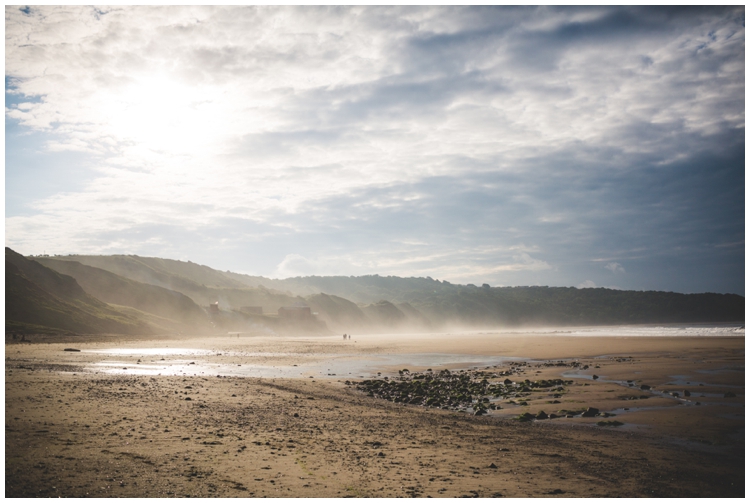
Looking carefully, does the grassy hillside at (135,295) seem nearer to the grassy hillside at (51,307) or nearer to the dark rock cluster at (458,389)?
the grassy hillside at (51,307)

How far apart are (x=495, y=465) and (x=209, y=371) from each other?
935 inches

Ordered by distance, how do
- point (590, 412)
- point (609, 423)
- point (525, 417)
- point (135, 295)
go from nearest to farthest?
1. point (609, 423)
2. point (525, 417)
3. point (590, 412)
4. point (135, 295)

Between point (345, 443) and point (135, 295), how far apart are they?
10965 centimetres

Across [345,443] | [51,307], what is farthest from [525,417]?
[51,307]

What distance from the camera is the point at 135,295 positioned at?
10494 centimetres

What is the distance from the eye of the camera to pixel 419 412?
16.8 meters

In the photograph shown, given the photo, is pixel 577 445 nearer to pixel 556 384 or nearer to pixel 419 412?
pixel 419 412

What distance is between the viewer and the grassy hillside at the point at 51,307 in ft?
183

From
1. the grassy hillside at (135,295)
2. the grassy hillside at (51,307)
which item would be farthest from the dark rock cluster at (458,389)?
the grassy hillside at (135,295)

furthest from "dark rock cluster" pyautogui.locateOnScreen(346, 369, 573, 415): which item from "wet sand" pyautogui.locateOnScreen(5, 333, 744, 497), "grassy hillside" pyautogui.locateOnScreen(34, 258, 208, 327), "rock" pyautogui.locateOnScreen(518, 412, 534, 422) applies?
"grassy hillside" pyautogui.locateOnScreen(34, 258, 208, 327)

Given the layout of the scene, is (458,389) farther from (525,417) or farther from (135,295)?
(135,295)

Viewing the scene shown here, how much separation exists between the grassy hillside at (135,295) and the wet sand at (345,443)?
3407 inches

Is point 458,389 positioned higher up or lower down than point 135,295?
lower down

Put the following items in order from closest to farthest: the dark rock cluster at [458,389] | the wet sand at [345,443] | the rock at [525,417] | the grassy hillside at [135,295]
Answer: the wet sand at [345,443]
the rock at [525,417]
the dark rock cluster at [458,389]
the grassy hillside at [135,295]
